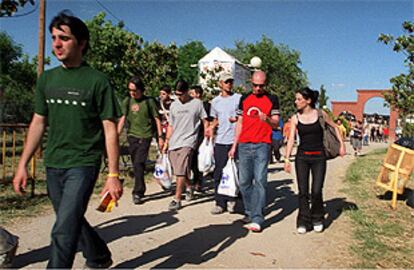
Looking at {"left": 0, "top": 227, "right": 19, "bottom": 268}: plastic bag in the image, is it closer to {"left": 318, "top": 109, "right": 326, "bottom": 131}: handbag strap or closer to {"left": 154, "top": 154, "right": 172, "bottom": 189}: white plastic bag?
{"left": 154, "top": 154, "right": 172, "bottom": 189}: white plastic bag

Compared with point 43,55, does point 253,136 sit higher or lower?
lower

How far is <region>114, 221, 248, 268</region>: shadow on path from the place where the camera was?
443 centimetres

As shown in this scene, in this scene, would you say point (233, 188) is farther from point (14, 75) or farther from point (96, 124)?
point (14, 75)

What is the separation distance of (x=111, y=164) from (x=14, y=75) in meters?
30.1

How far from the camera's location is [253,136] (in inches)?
229

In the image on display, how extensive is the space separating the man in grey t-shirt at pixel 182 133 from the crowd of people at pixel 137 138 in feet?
0.05

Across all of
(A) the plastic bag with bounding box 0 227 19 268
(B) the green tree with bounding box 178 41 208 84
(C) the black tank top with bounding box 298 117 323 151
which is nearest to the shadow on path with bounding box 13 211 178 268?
(A) the plastic bag with bounding box 0 227 19 268

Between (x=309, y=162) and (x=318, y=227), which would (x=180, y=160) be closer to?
(x=309, y=162)

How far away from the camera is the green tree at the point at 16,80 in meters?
28.5

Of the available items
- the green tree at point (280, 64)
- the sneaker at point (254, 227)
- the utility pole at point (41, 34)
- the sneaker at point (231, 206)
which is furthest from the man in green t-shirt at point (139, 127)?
the green tree at point (280, 64)

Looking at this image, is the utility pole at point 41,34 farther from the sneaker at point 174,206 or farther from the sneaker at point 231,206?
the sneaker at point 231,206

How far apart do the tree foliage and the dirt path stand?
15.8m

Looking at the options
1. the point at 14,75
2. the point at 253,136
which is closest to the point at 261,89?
the point at 253,136

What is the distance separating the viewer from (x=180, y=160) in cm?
688
